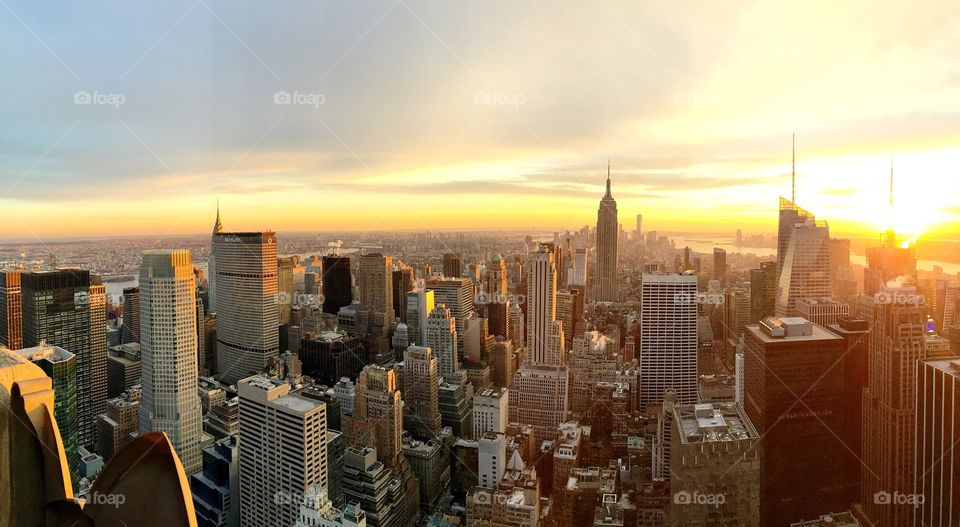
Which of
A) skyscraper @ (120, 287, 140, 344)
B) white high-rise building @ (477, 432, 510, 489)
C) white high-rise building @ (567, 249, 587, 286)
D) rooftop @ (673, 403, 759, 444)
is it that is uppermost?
white high-rise building @ (567, 249, 587, 286)

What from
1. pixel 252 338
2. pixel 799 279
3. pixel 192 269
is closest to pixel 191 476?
pixel 192 269

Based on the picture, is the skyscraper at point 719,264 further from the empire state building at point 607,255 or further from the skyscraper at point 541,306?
the skyscraper at point 541,306

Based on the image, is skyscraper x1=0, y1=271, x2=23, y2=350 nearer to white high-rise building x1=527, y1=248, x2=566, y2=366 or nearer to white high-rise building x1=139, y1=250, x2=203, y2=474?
white high-rise building x1=139, y1=250, x2=203, y2=474

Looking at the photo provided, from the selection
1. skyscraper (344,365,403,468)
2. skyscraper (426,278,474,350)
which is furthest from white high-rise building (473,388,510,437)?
skyscraper (426,278,474,350)

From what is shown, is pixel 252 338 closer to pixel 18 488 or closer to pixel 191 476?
pixel 191 476

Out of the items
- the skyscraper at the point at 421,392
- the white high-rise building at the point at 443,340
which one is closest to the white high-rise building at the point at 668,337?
the white high-rise building at the point at 443,340

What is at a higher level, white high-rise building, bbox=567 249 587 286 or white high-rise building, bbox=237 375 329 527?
white high-rise building, bbox=567 249 587 286

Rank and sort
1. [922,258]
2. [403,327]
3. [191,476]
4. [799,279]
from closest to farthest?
1. [191,476]
2. [922,258]
3. [799,279]
4. [403,327]
